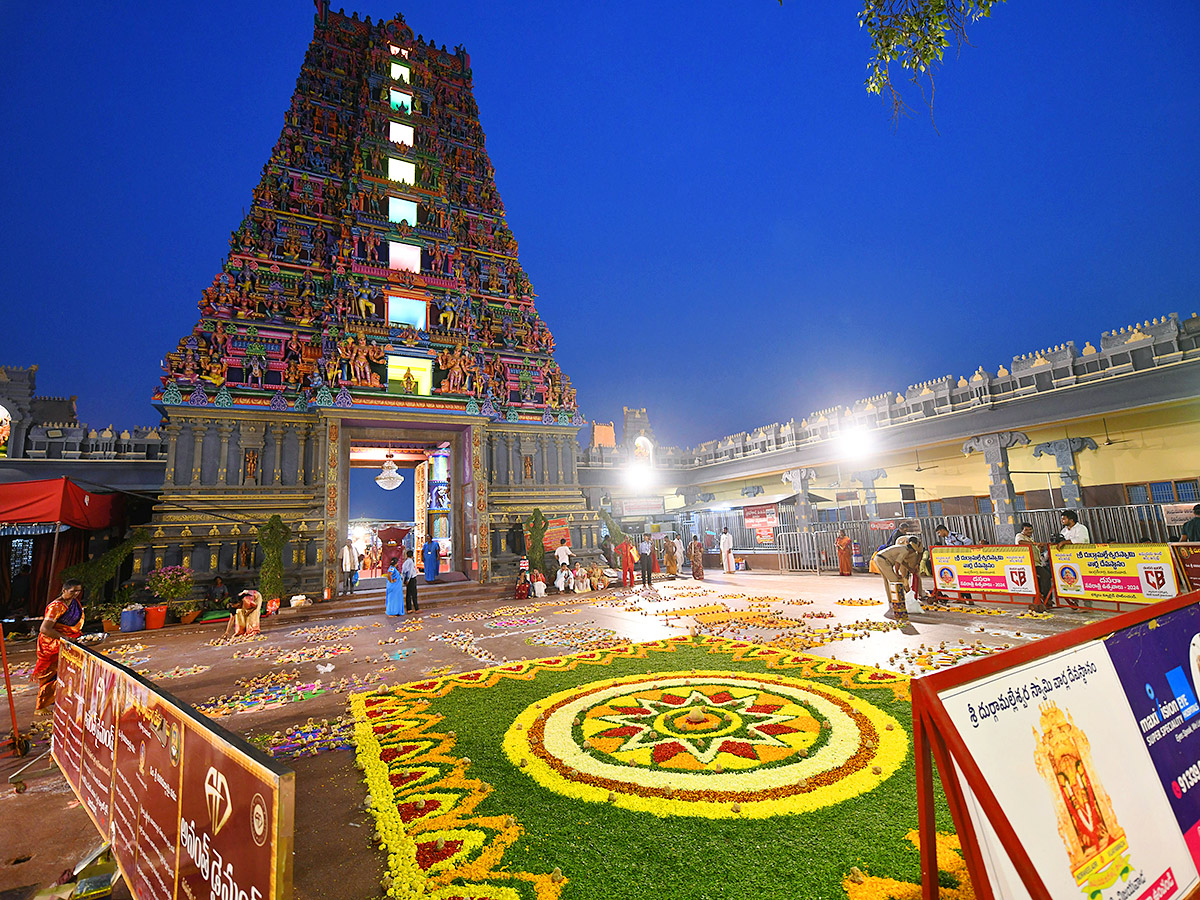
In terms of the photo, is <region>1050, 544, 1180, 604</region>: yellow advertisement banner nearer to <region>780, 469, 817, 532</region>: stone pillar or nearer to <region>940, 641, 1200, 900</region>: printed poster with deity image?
<region>940, 641, 1200, 900</region>: printed poster with deity image

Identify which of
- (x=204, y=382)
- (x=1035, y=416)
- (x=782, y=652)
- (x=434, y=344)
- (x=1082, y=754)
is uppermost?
(x=434, y=344)

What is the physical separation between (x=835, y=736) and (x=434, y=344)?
59.1ft

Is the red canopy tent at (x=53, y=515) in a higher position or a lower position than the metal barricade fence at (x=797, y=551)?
higher

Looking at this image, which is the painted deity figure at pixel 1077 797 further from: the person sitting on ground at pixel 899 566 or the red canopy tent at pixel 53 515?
the red canopy tent at pixel 53 515

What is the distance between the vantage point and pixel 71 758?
3150 mm

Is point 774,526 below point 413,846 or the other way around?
the other way around

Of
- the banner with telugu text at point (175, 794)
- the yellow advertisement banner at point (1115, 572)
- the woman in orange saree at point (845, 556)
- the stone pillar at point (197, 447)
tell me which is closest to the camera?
the banner with telugu text at point (175, 794)

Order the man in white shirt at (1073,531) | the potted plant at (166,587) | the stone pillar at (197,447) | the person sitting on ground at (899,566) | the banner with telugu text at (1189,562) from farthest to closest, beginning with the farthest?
the stone pillar at (197,447) < the potted plant at (166,587) < the man in white shirt at (1073,531) < the person sitting on ground at (899,566) < the banner with telugu text at (1189,562)

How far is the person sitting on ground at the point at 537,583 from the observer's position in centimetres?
1494

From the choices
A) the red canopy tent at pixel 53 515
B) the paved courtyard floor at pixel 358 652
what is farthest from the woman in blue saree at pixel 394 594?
the red canopy tent at pixel 53 515

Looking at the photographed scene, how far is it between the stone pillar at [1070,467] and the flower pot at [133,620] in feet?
87.0

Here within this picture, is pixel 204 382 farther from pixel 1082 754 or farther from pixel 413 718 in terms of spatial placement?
pixel 1082 754

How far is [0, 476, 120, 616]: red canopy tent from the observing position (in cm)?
918

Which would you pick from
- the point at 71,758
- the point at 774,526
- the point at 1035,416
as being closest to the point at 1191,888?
the point at 71,758
